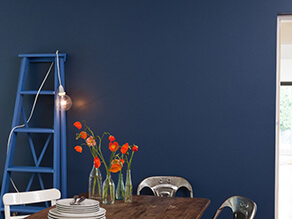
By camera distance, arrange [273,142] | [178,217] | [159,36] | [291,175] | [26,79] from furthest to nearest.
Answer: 1. [291,175]
2. [26,79]
3. [159,36]
4. [273,142]
5. [178,217]

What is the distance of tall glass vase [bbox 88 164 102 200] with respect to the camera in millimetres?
2744

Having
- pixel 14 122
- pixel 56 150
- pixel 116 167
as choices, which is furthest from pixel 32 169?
pixel 116 167

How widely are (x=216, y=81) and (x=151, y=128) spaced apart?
0.71 m

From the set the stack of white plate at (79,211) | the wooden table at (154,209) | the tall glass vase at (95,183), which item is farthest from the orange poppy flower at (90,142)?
the stack of white plate at (79,211)

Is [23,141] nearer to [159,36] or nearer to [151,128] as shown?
[151,128]

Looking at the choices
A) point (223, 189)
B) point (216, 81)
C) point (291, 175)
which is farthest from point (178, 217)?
point (291, 175)

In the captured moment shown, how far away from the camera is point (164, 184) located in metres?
3.66

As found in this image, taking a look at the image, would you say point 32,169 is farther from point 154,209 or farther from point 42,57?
point 154,209

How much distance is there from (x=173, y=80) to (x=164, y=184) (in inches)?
35.8

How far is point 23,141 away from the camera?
4102 millimetres

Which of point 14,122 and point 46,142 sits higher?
point 14,122

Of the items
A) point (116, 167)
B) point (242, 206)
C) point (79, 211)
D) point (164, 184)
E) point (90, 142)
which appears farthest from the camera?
point (164, 184)

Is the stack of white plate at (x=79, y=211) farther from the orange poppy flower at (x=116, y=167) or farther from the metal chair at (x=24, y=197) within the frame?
the metal chair at (x=24, y=197)

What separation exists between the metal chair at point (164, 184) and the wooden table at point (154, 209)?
0.66 meters
